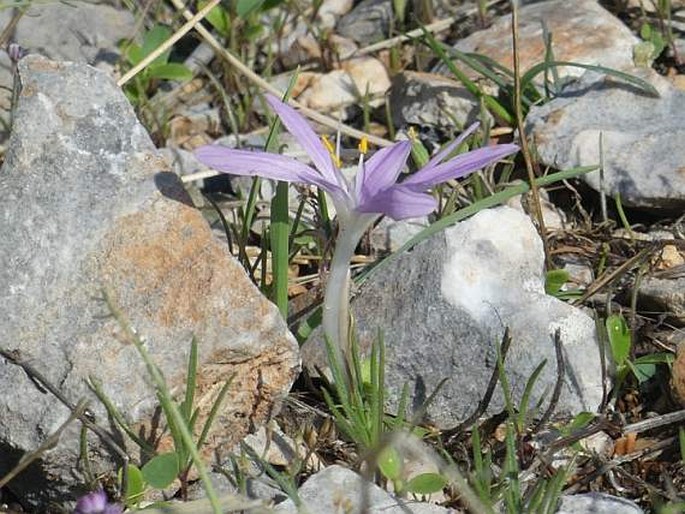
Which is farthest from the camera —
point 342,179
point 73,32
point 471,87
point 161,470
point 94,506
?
Result: point 73,32

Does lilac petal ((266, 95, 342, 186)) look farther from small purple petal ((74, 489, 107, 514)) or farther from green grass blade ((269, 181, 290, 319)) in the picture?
small purple petal ((74, 489, 107, 514))

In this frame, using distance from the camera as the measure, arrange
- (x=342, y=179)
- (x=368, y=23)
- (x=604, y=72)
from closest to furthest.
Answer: (x=342, y=179) → (x=604, y=72) → (x=368, y=23)

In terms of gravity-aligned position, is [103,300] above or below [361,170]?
below

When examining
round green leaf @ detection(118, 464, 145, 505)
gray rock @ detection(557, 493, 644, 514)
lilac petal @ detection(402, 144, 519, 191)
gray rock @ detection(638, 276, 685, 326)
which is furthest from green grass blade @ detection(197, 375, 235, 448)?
gray rock @ detection(638, 276, 685, 326)

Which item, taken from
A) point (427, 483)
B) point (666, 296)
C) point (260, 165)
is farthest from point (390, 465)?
point (666, 296)

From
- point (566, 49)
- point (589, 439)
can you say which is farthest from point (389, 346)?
point (566, 49)

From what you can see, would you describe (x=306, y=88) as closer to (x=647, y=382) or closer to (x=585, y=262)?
(x=585, y=262)

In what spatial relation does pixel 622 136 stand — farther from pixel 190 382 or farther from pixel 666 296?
pixel 190 382

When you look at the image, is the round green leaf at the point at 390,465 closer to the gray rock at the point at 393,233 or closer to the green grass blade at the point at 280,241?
the green grass blade at the point at 280,241
